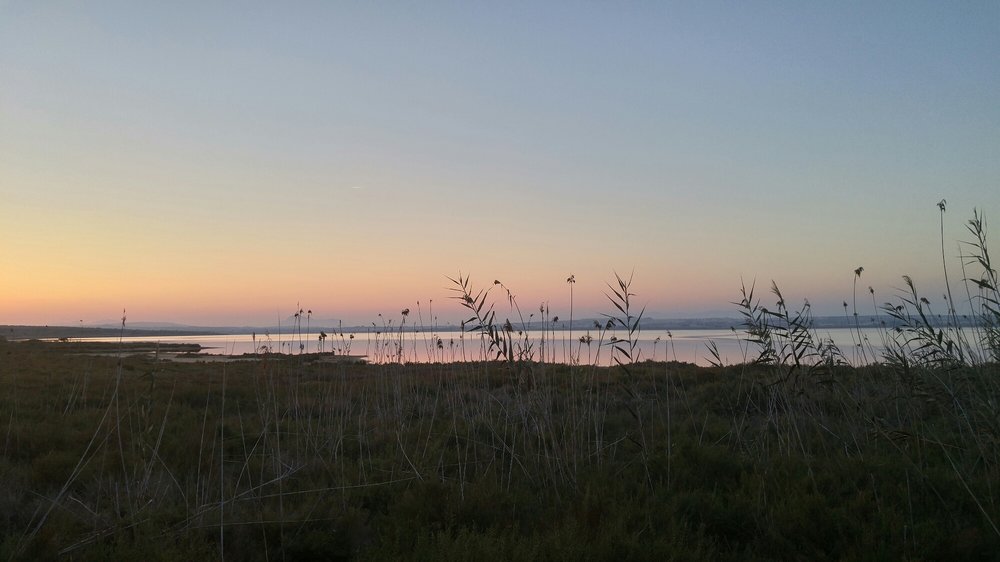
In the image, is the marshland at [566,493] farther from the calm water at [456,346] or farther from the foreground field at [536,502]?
the calm water at [456,346]

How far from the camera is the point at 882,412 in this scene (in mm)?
7105

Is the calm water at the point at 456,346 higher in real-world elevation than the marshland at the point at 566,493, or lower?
higher

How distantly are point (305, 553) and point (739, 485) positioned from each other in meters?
3.32

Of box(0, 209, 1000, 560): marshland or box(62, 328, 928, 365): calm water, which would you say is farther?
box(62, 328, 928, 365): calm water

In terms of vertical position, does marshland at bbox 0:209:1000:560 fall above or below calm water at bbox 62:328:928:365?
below

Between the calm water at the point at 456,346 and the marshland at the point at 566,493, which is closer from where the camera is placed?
the marshland at the point at 566,493

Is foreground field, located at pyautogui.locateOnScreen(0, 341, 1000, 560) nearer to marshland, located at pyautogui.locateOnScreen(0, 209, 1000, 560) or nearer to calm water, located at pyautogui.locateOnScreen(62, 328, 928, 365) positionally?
marshland, located at pyautogui.locateOnScreen(0, 209, 1000, 560)

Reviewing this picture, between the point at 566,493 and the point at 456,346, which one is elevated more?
the point at 456,346

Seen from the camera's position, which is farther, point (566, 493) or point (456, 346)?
point (456, 346)

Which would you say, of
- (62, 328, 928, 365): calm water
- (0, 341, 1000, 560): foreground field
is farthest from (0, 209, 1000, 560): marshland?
(62, 328, 928, 365): calm water

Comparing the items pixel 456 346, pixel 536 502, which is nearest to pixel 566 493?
pixel 536 502

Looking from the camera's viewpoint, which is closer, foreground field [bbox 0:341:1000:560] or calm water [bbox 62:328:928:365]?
foreground field [bbox 0:341:1000:560]

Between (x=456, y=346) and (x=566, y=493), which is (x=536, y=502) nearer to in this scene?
(x=566, y=493)

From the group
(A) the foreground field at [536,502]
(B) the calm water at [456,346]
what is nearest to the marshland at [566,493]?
(A) the foreground field at [536,502]
